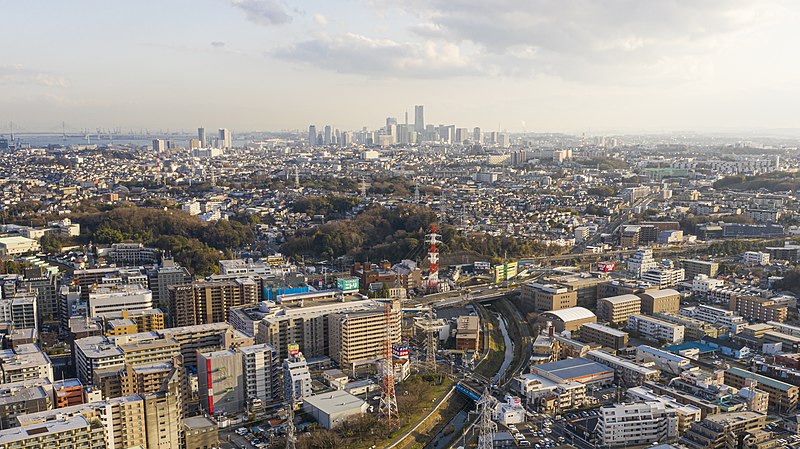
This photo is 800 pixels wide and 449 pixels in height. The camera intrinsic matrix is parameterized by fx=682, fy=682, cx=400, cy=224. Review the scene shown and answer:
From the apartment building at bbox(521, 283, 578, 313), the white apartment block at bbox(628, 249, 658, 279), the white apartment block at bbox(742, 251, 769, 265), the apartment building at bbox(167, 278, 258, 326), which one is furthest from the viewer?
the white apartment block at bbox(742, 251, 769, 265)

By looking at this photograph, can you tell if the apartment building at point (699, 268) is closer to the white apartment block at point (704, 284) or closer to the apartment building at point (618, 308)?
the white apartment block at point (704, 284)

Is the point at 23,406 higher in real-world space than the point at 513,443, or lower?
higher

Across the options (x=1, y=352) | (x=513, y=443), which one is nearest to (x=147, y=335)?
(x=1, y=352)

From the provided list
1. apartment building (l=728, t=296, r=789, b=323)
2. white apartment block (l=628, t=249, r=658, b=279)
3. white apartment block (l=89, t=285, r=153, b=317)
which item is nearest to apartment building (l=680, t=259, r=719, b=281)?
white apartment block (l=628, t=249, r=658, b=279)

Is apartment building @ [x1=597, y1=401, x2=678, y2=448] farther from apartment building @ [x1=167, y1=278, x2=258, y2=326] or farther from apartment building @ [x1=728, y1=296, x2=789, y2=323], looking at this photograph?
apartment building @ [x1=167, y1=278, x2=258, y2=326]

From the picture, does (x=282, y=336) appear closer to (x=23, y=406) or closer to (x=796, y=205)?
(x=23, y=406)

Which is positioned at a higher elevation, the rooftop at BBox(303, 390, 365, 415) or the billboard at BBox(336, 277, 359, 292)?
the billboard at BBox(336, 277, 359, 292)

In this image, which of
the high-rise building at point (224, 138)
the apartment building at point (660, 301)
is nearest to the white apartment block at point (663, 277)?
the apartment building at point (660, 301)
